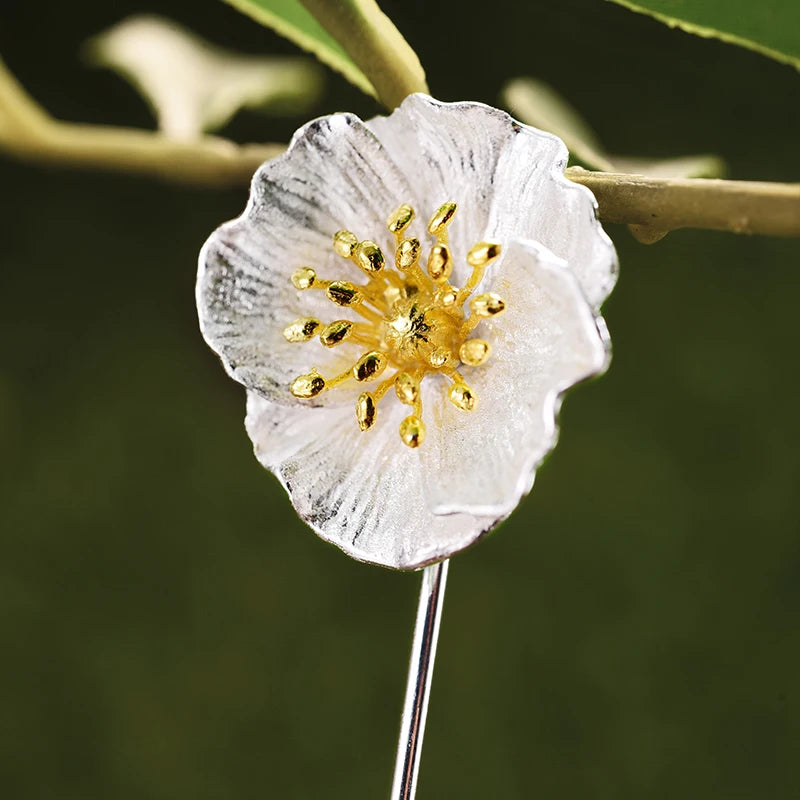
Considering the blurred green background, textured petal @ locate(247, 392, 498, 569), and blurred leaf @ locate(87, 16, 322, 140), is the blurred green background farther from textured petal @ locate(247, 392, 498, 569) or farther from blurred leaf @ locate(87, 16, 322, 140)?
textured petal @ locate(247, 392, 498, 569)

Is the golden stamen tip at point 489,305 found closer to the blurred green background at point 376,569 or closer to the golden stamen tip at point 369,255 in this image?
the golden stamen tip at point 369,255

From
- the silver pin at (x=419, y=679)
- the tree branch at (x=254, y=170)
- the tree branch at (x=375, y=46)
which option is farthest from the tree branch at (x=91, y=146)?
the silver pin at (x=419, y=679)

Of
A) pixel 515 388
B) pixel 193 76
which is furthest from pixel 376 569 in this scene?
pixel 515 388

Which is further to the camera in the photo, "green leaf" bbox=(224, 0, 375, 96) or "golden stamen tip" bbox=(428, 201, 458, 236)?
"green leaf" bbox=(224, 0, 375, 96)

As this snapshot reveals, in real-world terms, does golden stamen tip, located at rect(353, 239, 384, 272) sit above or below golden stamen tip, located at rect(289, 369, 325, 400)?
above

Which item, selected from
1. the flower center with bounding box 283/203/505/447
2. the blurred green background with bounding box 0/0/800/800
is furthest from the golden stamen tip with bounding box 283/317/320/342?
the blurred green background with bounding box 0/0/800/800
